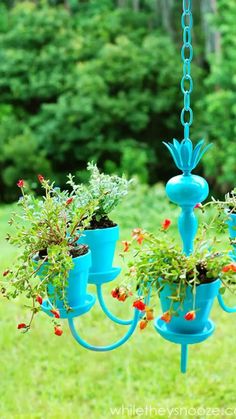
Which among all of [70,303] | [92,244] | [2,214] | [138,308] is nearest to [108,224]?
[92,244]

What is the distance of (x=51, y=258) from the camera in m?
1.22

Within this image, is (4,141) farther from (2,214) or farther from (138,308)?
(138,308)

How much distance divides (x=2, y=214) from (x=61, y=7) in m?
4.15

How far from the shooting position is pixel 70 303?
132cm

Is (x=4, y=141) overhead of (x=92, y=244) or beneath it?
overhead

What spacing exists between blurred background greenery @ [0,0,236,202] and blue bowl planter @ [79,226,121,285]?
658 centimetres

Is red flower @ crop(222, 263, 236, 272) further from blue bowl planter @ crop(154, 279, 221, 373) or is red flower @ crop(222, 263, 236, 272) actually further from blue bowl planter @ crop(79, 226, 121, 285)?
blue bowl planter @ crop(79, 226, 121, 285)

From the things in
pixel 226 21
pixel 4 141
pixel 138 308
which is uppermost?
pixel 226 21

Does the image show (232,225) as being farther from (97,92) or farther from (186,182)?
(97,92)

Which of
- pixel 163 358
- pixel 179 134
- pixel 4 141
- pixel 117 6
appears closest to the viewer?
pixel 163 358

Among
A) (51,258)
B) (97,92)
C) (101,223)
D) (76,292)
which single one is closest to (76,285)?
(76,292)

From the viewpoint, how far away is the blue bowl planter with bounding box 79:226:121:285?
4.74 feet

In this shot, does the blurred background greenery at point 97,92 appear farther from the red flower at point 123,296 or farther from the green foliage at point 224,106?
the red flower at point 123,296

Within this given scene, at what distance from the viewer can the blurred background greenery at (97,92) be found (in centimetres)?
841
